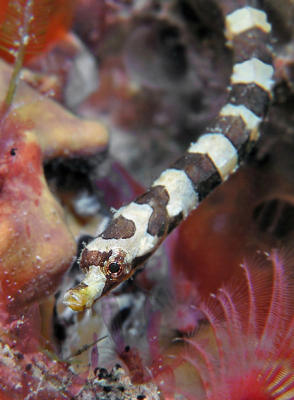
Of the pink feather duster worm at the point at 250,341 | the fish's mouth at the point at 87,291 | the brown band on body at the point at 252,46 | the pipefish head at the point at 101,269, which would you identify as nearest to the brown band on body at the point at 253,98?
the brown band on body at the point at 252,46

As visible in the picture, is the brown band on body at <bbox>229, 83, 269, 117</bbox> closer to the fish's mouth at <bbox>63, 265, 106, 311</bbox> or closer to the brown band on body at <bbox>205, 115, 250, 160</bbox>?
the brown band on body at <bbox>205, 115, 250, 160</bbox>

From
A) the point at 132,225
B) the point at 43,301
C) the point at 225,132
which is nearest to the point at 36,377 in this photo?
the point at 43,301

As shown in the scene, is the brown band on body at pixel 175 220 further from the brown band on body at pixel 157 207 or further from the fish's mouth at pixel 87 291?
the fish's mouth at pixel 87 291

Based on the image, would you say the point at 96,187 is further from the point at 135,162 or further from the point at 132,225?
the point at 135,162

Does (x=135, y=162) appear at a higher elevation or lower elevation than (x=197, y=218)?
higher

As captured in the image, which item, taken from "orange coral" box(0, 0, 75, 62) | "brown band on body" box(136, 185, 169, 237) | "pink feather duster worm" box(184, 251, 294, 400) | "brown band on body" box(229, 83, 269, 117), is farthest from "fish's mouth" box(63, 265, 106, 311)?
"orange coral" box(0, 0, 75, 62)

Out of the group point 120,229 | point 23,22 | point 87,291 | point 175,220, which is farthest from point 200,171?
point 23,22

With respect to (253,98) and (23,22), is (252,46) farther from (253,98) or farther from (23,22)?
(23,22)
